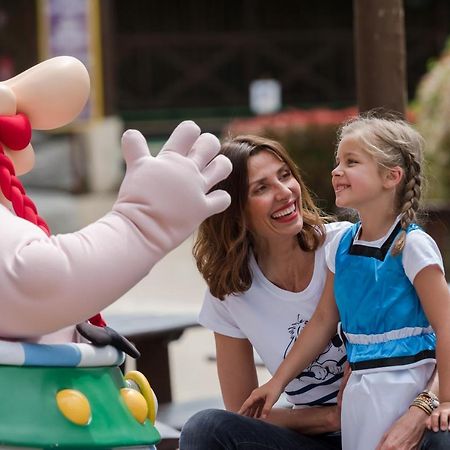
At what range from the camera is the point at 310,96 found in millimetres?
17672

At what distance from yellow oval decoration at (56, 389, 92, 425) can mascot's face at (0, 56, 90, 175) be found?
21.8 inches

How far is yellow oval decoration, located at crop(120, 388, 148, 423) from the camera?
2.48 m

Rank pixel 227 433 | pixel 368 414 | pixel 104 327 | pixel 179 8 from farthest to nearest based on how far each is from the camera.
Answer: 1. pixel 179 8
2. pixel 227 433
3. pixel 368 414
4. pixel 104 327

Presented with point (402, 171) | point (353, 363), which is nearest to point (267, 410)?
point (353, 363)

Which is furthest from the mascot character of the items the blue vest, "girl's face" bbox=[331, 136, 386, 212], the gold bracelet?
the gold bracelet

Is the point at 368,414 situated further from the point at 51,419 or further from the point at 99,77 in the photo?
the point at 99,77

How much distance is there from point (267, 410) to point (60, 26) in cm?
1289

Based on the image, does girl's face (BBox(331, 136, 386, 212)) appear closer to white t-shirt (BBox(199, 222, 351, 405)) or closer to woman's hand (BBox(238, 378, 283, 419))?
white t-shirt (BBox(199, 222, 351, 405))

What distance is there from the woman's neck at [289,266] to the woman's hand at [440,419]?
634mm

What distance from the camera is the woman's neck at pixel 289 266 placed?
3.16 m

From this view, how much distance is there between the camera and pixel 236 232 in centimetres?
313

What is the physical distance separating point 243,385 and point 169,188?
1032 mm

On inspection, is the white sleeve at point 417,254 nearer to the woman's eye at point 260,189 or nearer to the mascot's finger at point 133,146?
the woman's eye at point 260,189

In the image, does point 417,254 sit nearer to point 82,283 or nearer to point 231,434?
point 231,434
